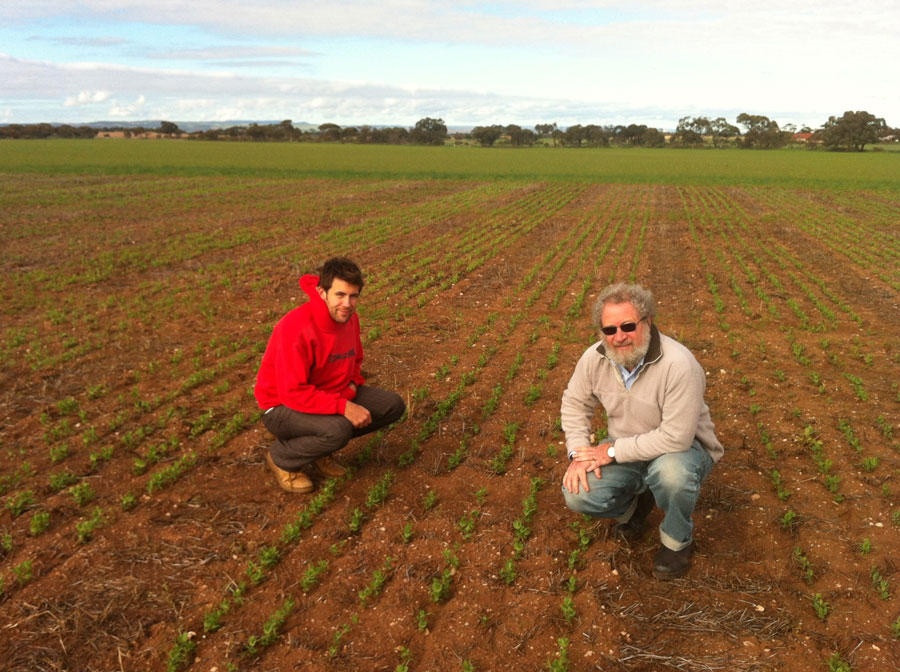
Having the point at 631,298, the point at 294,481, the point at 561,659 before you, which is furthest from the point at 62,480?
the point at 631,298

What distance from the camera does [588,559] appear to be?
155 inches

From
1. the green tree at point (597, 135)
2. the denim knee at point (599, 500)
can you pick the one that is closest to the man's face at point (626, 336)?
the denim knee at point (599, 500)

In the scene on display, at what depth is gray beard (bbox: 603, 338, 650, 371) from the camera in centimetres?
353

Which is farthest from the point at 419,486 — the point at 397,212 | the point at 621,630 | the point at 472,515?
the point at 397,212

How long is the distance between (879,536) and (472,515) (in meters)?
2.76

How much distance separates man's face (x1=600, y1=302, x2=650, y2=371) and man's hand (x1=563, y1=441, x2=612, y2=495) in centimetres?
57

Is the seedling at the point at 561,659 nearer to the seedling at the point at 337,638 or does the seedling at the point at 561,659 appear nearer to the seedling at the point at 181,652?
the seedling at the point at 337,638

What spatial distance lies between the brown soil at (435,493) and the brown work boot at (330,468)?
0.58 feet

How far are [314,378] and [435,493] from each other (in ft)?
4.17

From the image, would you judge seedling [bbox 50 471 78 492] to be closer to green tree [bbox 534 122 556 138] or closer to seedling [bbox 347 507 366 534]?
seedling [bbox 347 507 366 534]

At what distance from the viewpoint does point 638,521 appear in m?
4.14

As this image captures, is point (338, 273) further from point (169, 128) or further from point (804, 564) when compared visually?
point (169, 128)

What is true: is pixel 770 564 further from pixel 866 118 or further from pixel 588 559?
pixel 866 118

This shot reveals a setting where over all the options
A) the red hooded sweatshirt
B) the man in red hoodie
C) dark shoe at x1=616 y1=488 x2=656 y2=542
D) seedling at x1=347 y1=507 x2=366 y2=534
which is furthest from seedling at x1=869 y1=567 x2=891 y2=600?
the red hooded sweatshirt
